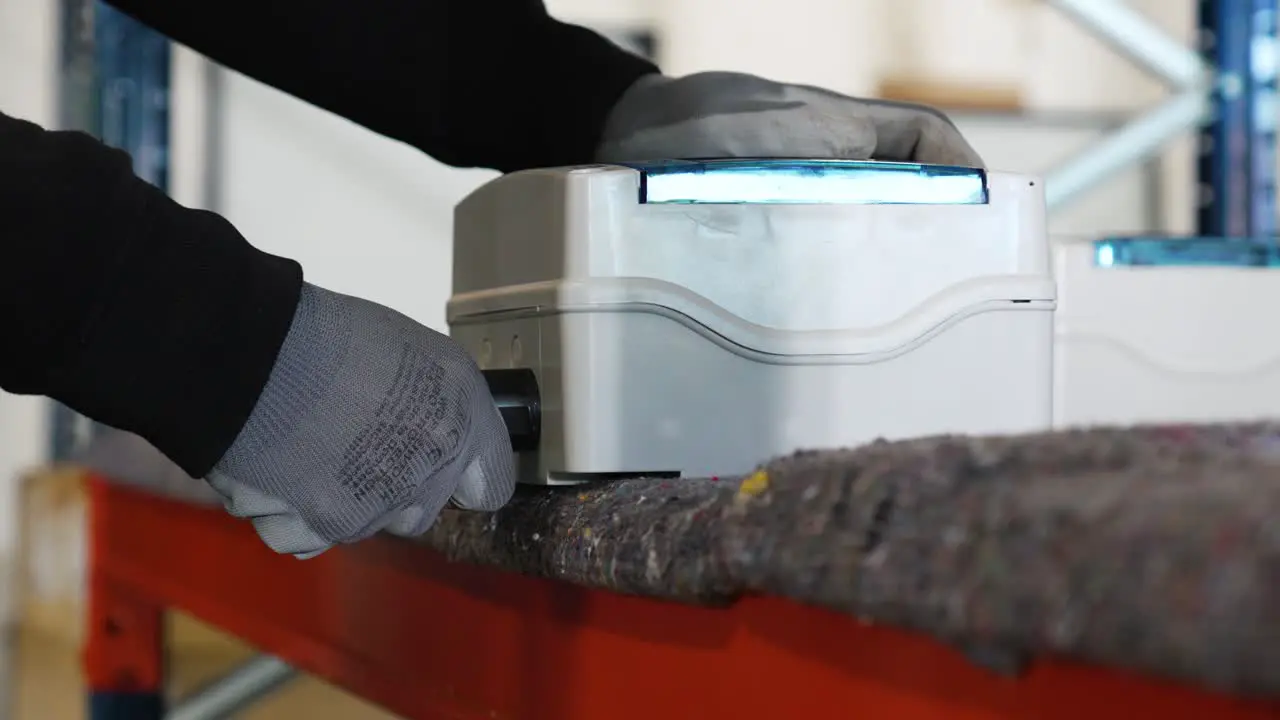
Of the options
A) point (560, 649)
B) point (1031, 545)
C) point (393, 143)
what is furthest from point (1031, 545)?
point (393, 143)

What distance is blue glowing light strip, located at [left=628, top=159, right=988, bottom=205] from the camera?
61cm

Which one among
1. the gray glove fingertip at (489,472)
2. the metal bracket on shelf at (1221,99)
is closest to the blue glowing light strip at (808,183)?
the gray glove fingertip at (489,472)

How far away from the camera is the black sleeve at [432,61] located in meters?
0.80

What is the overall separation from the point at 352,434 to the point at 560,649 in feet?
0.40

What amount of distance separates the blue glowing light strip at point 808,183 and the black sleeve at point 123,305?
0.18 meters

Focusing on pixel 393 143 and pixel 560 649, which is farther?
pixel 393 143

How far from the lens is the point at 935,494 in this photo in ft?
1.05

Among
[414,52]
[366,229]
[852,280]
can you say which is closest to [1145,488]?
[852,280]

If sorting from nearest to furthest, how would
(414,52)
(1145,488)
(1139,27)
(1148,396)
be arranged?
(1145,488)
(414,52)
(1148,396)
(1139,27)

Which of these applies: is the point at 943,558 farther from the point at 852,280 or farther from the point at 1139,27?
the point at 1139,27

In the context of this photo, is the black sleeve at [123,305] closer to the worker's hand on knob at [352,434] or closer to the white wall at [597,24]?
the worker's hand on knob at [352,434]

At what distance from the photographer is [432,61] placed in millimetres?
818

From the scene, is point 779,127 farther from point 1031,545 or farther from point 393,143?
point 393,143

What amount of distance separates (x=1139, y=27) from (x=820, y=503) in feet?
5.82
